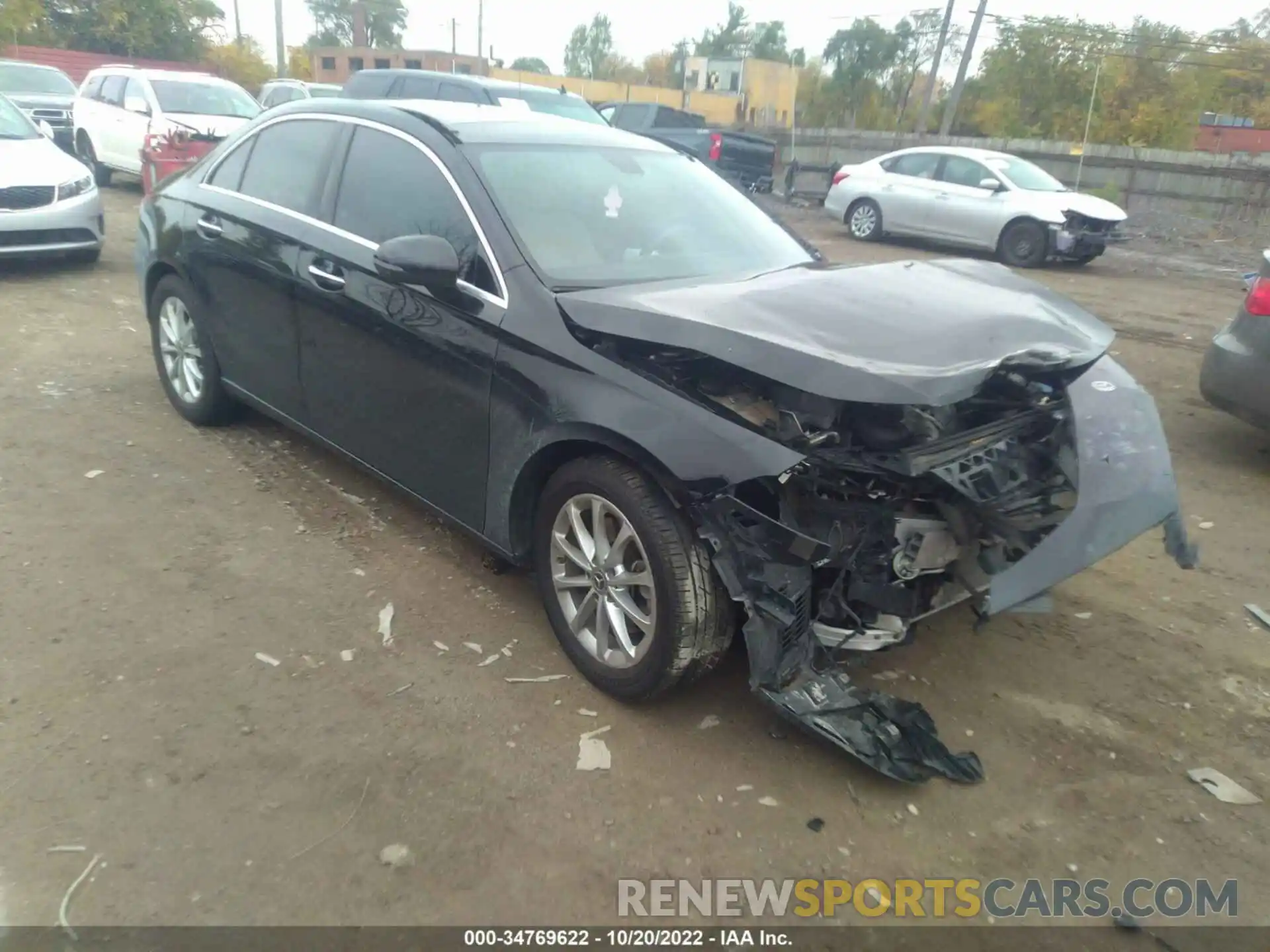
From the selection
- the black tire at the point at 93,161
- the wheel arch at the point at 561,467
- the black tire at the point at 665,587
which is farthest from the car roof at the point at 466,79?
the black tire at the point at 665,587

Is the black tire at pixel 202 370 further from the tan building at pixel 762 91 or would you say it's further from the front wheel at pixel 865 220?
the tan building at pixel 762 91

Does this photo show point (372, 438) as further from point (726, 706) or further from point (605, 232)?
point (726, 706)

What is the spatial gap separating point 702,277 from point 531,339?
0.79 metres

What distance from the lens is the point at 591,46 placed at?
99000mm

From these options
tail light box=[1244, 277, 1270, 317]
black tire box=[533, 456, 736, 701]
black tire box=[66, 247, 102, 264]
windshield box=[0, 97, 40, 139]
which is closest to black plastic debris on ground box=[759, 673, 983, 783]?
Answer: black tire box=[533, 456, 736, 701]

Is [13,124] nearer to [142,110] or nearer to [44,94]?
[142,110]

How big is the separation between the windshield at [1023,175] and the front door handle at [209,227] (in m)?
12.2

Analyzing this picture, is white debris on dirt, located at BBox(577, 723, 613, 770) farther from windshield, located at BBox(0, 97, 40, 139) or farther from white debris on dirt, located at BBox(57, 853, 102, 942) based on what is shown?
windshield, located at BBox(0, 97, 40, 139)

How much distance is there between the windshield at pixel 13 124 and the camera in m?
9.03

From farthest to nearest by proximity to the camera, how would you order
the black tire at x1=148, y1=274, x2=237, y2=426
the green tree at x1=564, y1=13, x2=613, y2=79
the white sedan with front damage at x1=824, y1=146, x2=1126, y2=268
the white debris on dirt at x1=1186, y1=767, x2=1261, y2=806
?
the green tree at x1=564, y1=13, x2=613, y2=79 → the white sedan with front damage at x1=824, y1=146, x2=1126, y2=268 → the black tire at x1=148, y1=274, x2=237, y2=426 → the white debris on dirt at x1=1186, y1=767, x2=1261, y2=806

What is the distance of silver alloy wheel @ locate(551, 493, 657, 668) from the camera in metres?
3.01

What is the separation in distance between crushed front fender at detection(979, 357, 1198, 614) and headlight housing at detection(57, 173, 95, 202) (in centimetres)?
879

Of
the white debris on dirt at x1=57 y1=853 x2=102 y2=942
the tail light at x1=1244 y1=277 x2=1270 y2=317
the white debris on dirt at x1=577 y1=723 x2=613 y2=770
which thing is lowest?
the white debris on dirt at x1=57 y1=853 x2=102 y2=942

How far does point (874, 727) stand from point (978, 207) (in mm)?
12826
